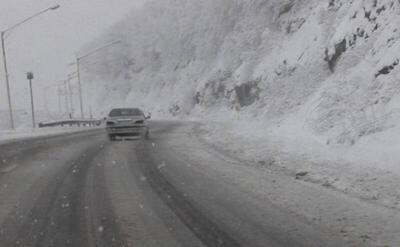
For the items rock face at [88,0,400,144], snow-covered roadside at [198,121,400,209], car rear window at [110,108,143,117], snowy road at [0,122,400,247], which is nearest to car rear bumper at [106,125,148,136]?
car rear window at [110,108,143,117]

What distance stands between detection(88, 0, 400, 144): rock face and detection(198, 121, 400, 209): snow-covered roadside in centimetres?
96

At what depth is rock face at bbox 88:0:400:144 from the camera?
18.9 metres

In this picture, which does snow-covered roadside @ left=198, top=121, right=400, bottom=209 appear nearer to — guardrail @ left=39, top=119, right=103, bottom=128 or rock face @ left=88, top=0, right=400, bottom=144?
rock face @ left=88, top=0, right=400, bottom=144

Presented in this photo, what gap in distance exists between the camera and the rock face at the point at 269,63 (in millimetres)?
18891

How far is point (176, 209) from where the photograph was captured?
8.85 meters

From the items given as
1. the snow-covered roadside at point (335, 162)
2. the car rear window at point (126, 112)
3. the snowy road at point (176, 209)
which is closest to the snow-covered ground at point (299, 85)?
the snow-covered roadside at point (335, 162)

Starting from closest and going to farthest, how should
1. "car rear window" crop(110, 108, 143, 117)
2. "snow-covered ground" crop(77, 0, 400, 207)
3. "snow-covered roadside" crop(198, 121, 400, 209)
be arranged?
1. "snow-covered roadside" crop(198, 121, 400, 209)
2. "snow-covered ground" crop(77, 0, 400, 207)
3. "car rear window" crop(110, 108, 143, 117)

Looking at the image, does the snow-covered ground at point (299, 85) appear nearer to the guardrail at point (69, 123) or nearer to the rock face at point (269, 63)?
the rock face at point (269, 63)

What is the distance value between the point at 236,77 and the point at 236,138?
86.4 ft

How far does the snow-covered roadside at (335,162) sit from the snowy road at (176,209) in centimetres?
50

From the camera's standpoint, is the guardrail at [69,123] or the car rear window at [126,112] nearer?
the car rear window at [126,112]

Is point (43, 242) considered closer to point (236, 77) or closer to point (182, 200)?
point (182, 200)

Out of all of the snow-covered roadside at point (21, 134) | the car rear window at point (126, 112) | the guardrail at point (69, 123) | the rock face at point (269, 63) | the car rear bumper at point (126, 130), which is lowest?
the guardrail at point (69, 123)

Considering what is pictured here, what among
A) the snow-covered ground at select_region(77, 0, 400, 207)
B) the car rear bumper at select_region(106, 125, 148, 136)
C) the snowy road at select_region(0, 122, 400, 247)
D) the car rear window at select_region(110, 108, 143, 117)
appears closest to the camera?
the snowy road at select_region(0, 122, 400, 247)
